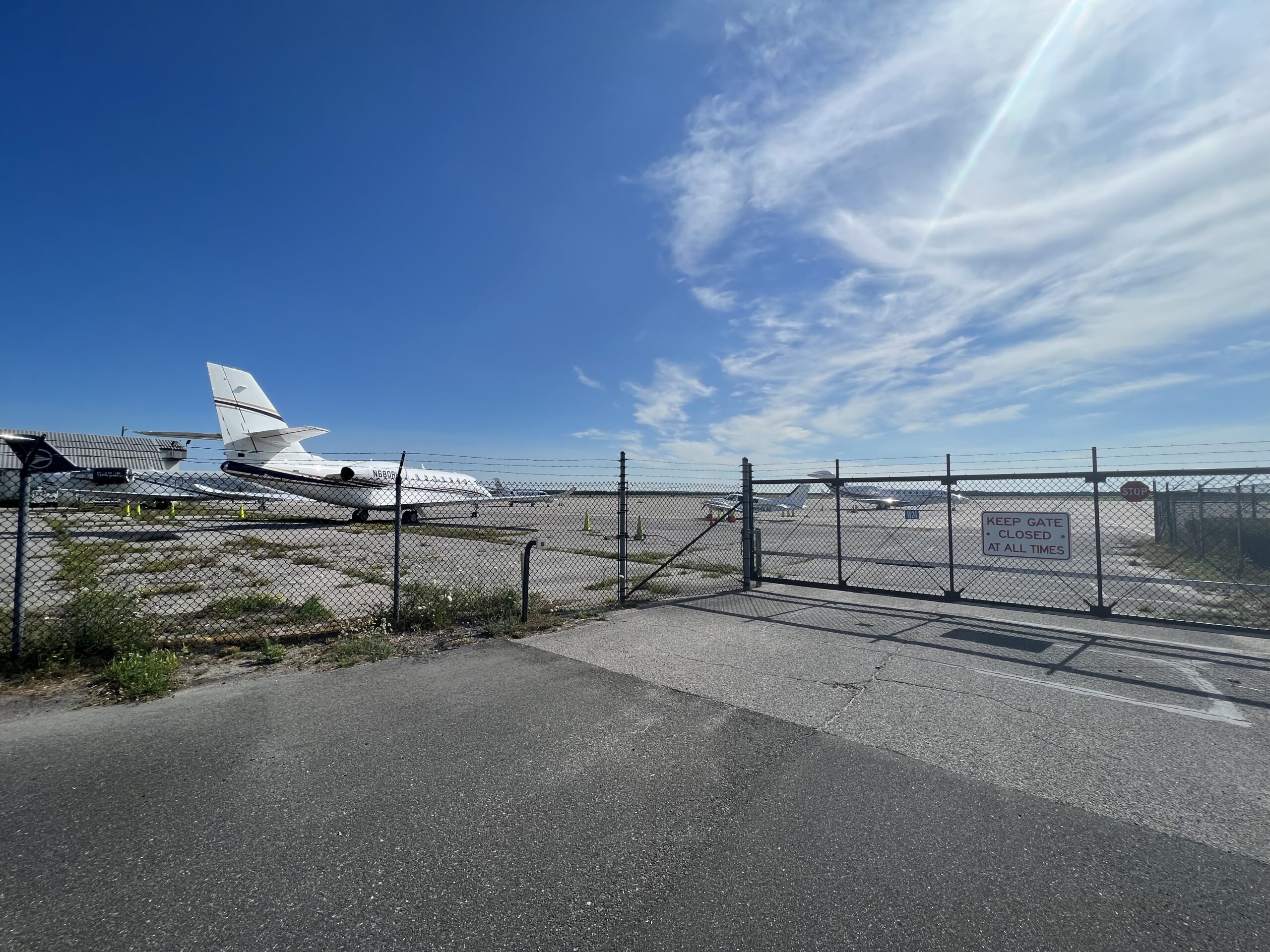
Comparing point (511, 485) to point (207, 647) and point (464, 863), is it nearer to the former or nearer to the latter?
point (207, 647)

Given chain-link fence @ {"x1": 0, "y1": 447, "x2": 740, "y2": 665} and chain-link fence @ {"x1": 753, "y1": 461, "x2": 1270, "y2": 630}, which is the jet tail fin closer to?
chain-link fence @ {"x1": 0, "y1": 447, "x2": 740, "y2": 665}

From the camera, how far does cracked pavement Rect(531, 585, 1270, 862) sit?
11.2 ft

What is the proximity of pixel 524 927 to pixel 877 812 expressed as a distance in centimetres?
195

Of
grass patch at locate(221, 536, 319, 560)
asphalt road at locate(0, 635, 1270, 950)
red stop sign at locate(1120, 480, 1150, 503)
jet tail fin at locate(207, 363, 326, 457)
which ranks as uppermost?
jet tail fin at locate(207, 363, 326, 457)

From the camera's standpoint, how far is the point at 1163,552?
16094 millimetres

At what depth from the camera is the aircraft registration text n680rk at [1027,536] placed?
741cm

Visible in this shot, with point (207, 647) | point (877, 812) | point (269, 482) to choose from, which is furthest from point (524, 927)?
point (269, 482)

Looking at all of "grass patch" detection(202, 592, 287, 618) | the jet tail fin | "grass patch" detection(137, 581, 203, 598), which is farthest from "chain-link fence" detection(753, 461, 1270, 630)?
the jet tail fin

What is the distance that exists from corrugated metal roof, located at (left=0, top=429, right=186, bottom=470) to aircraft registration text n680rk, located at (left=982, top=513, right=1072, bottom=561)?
1079 cm

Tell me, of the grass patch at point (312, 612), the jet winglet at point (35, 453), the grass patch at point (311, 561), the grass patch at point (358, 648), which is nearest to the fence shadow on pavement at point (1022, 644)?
the grass patch at point (358, 648)

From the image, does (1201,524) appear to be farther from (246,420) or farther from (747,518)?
(246,420)

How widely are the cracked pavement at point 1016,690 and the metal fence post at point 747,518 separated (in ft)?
5.87

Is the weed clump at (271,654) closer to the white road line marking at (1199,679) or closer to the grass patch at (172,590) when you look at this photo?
the grass patch at (172,590)

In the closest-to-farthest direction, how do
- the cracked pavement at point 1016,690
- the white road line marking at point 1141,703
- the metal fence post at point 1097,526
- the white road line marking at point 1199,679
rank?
the cracked pavement at point 1016,690 → the white road line marking at point 1141,703 → the white road line marking at point 1199,679 → the metal fence post at point 1097,526
